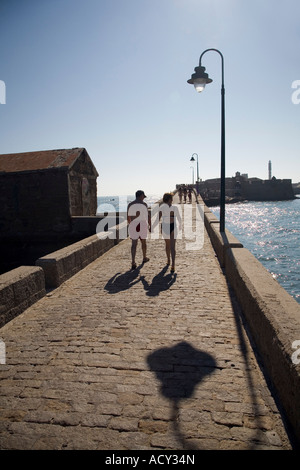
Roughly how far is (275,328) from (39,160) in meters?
16.6

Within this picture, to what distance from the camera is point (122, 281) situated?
656 cm

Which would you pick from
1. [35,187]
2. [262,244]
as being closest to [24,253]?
[35,187]

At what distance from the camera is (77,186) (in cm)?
1662

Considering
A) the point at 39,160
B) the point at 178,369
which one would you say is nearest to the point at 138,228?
the point at 178,369

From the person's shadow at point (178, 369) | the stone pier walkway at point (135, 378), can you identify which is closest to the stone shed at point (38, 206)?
the stone pier walkway at point (135, 378)

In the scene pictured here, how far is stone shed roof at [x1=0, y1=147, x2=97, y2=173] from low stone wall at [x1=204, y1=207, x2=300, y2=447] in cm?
1307

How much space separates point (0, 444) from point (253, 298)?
301 centimetres

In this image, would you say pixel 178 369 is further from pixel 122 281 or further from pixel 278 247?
pixel 278 247

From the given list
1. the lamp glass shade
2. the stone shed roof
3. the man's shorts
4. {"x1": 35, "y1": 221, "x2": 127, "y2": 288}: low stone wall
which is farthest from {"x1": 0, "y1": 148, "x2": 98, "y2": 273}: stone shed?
the lamp glass shade

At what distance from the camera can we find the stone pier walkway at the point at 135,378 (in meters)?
2.40

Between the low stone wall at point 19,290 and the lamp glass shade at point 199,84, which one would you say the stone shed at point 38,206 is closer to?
the lamp glass shade at point 199,84

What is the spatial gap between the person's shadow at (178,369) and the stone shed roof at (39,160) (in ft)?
44.5

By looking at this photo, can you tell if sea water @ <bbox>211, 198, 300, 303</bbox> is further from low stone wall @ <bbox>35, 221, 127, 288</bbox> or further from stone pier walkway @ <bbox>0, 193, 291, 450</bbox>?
stone pier walkway @ <bbox>0, 193, 291, 450</bbox>

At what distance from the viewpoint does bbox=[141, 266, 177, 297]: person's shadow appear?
5828mm
